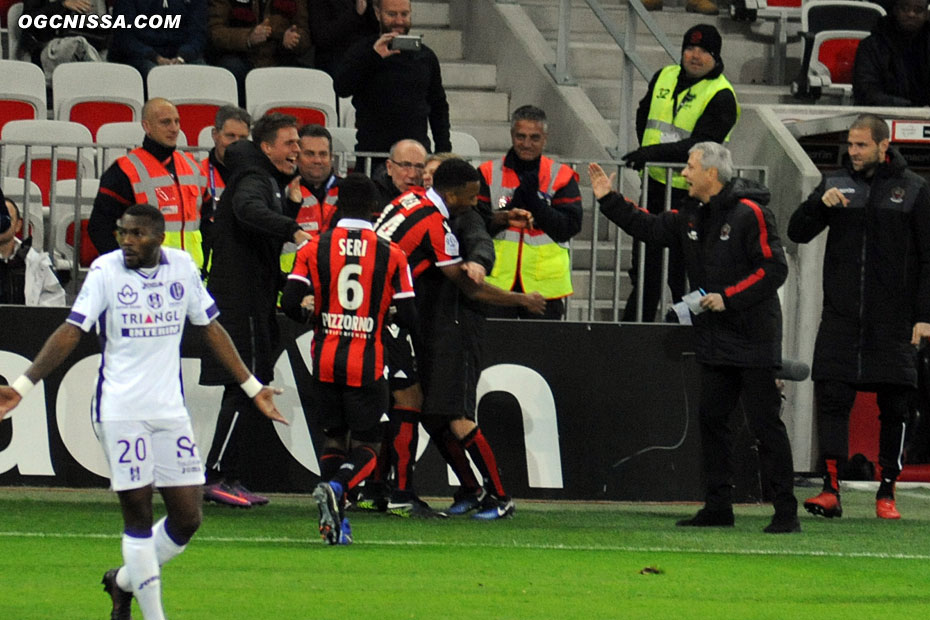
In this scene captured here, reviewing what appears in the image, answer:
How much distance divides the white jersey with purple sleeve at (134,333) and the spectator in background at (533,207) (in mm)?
3749

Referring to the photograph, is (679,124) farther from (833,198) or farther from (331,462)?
(331,462)

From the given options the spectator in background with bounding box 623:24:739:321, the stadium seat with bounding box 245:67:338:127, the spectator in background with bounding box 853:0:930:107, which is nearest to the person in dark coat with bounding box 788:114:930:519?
the spectator in background with bounding box 623:24:739:321

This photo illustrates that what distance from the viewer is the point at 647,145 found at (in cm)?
1171

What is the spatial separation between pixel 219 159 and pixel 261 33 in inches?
133

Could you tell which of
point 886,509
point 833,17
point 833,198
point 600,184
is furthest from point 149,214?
point 833,17

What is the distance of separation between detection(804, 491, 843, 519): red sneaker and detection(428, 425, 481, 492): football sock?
6.50 ft

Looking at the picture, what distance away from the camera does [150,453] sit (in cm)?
623

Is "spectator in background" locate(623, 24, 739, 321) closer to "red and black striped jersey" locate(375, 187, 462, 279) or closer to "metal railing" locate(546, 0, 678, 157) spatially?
"metal railing" locate(546, 0, 678, 157)

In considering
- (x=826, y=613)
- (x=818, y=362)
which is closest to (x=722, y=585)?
(x=826, y=613)

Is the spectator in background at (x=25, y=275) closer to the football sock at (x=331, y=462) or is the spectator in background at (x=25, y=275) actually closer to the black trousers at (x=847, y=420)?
the football sock at (x=331, y=462)

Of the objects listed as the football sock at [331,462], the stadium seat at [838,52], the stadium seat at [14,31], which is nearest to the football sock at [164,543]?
the football sock at [331,462]

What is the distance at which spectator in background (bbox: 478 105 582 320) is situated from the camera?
33.4 feet

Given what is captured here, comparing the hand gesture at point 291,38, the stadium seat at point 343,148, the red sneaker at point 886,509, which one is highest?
the hand gesture at point 291,38

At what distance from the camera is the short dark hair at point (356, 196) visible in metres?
8.70
